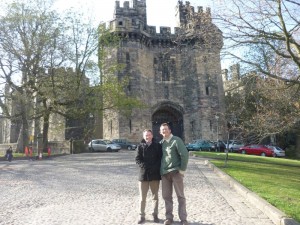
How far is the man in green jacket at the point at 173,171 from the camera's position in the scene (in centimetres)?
566

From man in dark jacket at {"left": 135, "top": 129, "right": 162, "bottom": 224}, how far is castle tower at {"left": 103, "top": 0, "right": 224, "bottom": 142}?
26.3 meters

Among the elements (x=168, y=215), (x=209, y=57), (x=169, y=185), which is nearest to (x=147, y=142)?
(x=169, y=185)

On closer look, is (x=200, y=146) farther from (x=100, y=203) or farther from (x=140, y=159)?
(x=140, y=159)

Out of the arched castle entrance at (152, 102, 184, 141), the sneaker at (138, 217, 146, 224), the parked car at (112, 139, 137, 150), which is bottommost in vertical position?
the sneaker at (138, 217, 146, 224)

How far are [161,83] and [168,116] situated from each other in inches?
156

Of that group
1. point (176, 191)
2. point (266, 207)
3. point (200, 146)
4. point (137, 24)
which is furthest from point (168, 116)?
point (176, 191)

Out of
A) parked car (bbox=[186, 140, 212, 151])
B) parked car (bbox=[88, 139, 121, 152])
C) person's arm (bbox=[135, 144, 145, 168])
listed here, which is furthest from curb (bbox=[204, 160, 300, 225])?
parked car (bbox=[186, 140, 212, 151])

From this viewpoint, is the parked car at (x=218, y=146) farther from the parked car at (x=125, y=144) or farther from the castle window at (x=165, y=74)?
the castle window at (x=165, y=74)

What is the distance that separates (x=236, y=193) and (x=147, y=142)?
145 inches

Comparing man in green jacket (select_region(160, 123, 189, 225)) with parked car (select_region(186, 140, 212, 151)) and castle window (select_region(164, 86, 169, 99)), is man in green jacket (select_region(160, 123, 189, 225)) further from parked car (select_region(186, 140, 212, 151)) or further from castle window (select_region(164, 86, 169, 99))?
castle window (select_region(164, 86, 169, 99))

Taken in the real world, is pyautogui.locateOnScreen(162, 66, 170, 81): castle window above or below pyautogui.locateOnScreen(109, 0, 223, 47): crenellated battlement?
below

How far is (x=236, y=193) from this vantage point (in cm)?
859

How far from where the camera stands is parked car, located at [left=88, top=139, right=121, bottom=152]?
29.0m

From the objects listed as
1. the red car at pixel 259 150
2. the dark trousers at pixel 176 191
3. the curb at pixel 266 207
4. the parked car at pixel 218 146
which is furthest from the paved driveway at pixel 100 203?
the red car at pixel 259 150
